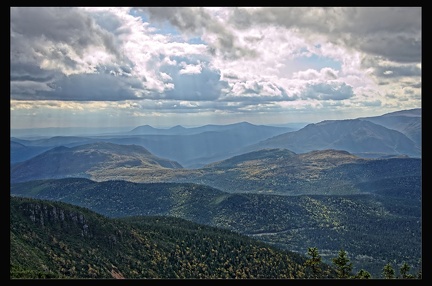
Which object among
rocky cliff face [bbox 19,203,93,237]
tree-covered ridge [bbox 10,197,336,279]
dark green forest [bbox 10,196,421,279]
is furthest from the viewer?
rocky cliff face [bbox 19,203,93,237]

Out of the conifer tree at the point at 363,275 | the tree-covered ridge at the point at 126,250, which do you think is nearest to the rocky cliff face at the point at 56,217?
the tree-covered ridge at the point at 126,250

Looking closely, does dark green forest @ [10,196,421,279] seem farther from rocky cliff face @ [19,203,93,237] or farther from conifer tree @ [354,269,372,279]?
conifer tree @ [354,269,372,279]

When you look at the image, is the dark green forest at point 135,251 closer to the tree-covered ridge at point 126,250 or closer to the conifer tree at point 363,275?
the tree-covered ridge at point 126,250

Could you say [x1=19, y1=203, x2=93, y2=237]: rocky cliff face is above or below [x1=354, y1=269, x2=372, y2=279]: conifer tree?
above

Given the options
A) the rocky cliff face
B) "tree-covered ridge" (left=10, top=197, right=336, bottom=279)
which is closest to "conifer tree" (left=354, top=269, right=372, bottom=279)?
"tree-covered ridge" (left=10, top=197, right=336, bottom=279)
